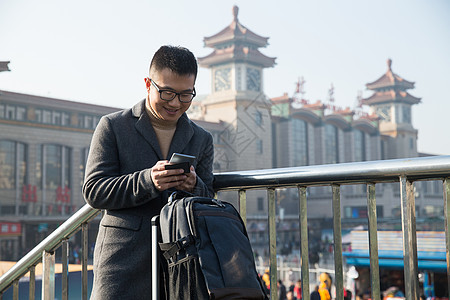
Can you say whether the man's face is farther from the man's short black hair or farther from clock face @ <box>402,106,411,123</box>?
clock face @ <box>402,106,411,123</box>

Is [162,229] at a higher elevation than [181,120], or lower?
lower

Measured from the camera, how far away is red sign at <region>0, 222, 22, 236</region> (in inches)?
925

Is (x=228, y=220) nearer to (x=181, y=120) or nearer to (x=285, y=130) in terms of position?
(x=181, y=120)

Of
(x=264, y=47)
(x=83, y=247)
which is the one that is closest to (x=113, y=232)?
(x=83, y=247)

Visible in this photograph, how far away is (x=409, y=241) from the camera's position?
1.53m

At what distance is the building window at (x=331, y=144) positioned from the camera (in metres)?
49.4

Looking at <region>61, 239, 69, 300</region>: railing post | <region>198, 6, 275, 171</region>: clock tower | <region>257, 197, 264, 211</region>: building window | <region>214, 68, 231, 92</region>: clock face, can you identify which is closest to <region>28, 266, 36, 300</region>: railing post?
<region>61, 239, 69, 300</region>: railing post

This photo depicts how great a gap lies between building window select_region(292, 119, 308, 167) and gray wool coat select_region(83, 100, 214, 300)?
43532mm

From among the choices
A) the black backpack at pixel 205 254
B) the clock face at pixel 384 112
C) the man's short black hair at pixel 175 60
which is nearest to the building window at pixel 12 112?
Result: the man's short black hair at pixel 175 60

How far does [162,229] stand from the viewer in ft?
4.70

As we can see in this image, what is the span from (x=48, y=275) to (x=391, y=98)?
197ft

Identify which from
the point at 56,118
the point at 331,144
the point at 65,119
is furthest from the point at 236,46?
the point at 56,118

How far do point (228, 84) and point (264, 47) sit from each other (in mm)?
5506

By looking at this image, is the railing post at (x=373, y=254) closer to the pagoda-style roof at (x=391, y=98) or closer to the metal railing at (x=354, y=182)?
the metal railing at (x=354, y=182)
